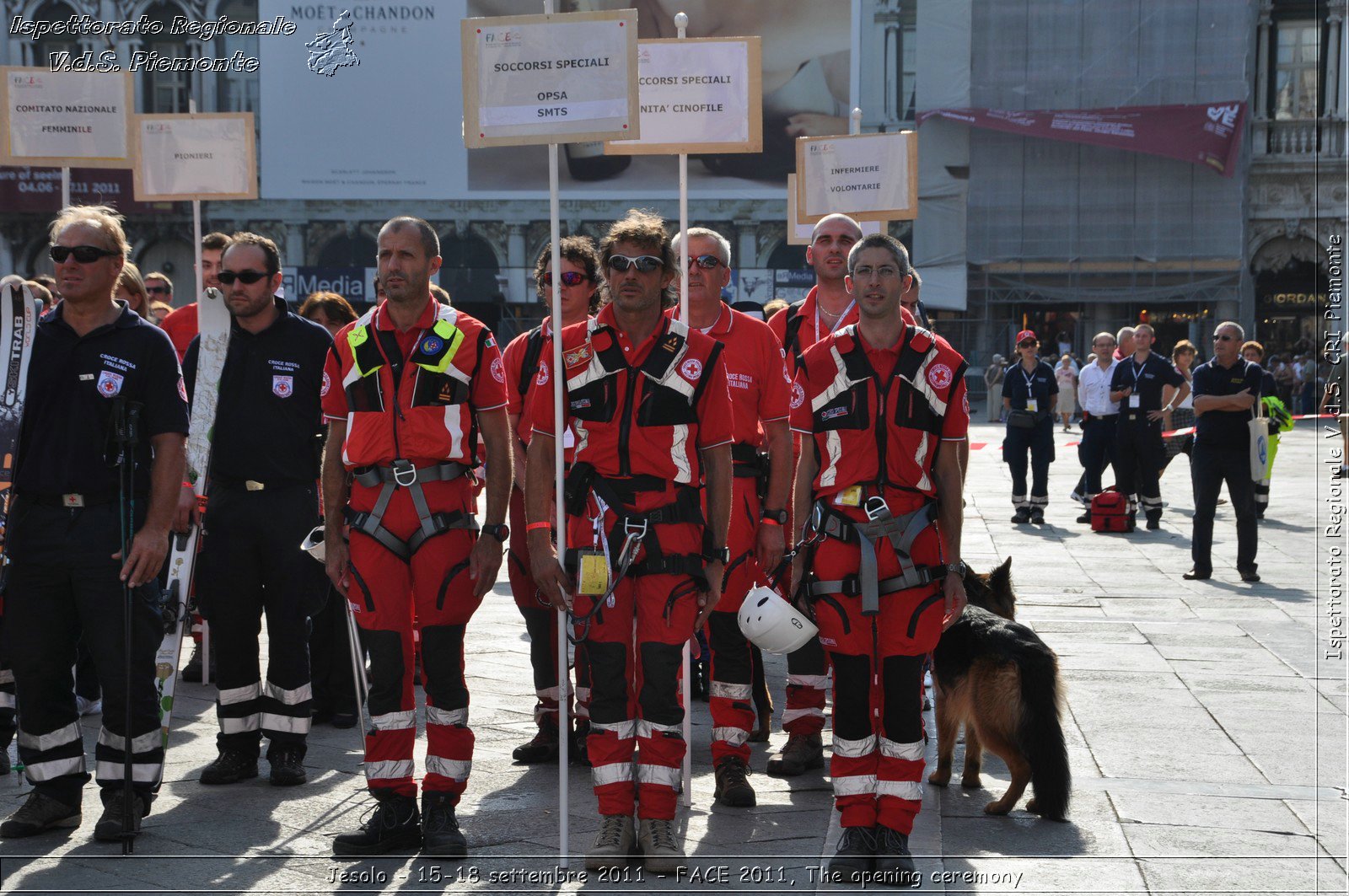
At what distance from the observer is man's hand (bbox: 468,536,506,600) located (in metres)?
4.92

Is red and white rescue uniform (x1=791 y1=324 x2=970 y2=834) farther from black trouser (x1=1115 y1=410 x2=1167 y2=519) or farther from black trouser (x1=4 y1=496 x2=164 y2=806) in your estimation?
black trouser (x1=1115 y1=410 x2=1167 y2=519)

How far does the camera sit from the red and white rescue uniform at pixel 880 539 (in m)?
4.71

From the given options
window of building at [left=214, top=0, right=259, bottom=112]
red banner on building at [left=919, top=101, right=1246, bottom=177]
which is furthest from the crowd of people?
window of building at [left=214, top=0, right=259, bottom=112]

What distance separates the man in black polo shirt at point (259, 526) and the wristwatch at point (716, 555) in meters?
1.95

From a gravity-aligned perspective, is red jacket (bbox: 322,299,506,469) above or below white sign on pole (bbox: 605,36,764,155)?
below

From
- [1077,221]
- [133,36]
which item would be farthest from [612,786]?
[133,36]

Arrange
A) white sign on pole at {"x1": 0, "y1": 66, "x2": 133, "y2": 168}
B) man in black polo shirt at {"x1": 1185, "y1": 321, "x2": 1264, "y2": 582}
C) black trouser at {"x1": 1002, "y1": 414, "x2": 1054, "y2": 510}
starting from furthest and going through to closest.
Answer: black trouser at {"x1": 1002, "y1": 414, "x2": 1054, "y2": 510}
man in black polo shirt at {"x1": 1185, "y1": 321, "x2": 1264, "y2": 582}
white sign on pole at {"x1": 0, "y1": 66, "x2": 133, "y2": 168}

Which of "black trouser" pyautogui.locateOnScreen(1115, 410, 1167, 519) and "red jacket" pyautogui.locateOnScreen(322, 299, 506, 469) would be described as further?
"black trouser" pyautogui.locateOnScreen(1115, 410, 1167, 519)

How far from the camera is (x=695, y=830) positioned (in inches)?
204

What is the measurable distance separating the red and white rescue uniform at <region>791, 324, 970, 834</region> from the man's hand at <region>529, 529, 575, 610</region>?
0.84 metres

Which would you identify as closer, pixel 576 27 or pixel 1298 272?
pixel 576 27

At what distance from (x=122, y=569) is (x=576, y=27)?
8.04 feet

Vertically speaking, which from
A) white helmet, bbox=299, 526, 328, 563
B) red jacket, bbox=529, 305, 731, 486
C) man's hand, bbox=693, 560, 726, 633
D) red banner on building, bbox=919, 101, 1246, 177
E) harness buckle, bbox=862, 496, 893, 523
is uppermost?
red banner on building, bbox=919, 101, 1246, 177

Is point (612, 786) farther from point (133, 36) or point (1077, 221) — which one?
point (133, 36)
